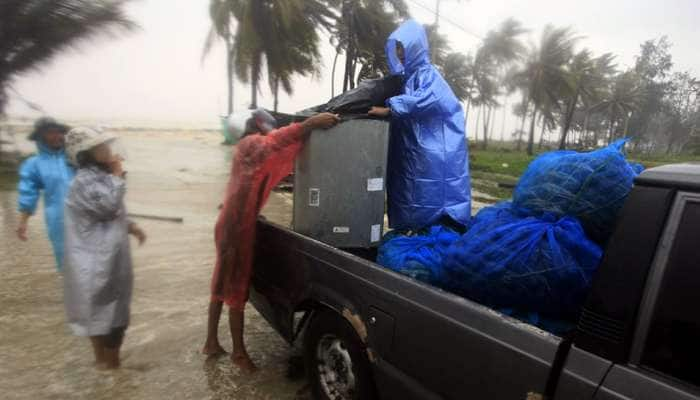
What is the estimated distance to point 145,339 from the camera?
329 centimetres

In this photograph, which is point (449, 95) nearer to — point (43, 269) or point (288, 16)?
point (43, 269)

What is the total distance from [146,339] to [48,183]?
1357 mm

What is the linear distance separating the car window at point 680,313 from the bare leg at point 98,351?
2931 mm

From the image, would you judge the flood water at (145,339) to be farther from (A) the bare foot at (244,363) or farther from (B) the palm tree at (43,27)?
(B) the palm tree at (43,27)

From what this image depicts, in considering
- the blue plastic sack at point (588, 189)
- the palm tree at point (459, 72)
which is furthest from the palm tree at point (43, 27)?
the palm tree at point (459, 72)

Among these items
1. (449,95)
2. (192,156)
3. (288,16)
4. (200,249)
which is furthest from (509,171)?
(449,95)

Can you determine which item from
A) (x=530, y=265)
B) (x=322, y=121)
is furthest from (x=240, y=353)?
(x=530, y=265)

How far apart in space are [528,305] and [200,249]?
4.71 meters

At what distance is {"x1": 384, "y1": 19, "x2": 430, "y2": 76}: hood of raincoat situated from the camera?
9.51ft

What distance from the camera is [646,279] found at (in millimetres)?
1183

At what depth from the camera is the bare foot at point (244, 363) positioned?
9.47 feet

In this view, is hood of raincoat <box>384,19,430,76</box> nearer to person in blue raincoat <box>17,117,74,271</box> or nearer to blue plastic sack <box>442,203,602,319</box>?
blue plastic sack <box>442,203,602,319</box>

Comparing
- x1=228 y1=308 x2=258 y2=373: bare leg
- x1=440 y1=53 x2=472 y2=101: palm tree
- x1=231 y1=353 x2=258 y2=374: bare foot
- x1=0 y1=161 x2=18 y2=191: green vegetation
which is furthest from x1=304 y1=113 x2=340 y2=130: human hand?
x1=440 y1=53 x2=472 y2=101: palm tree

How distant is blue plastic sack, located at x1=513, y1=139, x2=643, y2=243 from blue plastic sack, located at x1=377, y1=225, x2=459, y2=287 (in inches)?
19.7
